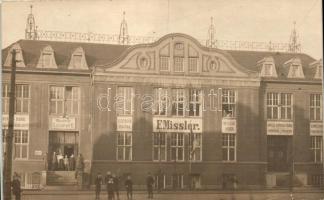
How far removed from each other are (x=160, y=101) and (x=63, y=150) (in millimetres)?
995

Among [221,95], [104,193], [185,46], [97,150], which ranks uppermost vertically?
[185,46]

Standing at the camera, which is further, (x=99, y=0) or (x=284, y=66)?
(x=284, y=66)

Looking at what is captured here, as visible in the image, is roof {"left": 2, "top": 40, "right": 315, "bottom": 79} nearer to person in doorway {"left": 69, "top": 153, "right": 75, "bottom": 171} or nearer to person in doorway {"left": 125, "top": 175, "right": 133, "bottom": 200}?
person in doorway {"left": 69, "top": 153, "right": 75, "bottom": 171}

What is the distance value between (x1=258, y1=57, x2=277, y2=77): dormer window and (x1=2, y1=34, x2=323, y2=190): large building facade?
0.02 m

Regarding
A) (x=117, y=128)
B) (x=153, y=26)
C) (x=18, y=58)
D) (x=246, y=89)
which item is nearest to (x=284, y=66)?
(x=246, y=89)

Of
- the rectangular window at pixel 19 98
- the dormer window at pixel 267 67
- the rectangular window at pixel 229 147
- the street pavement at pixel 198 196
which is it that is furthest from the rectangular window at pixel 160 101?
the rectangular window at pixel 19 98

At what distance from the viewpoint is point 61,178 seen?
5.52 metres

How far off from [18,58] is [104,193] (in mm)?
→ 1454

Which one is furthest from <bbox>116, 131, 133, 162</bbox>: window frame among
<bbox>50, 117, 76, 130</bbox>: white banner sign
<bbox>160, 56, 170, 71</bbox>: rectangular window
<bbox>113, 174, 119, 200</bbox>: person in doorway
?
<bbox>160, 56, 170, 71</bbox>: rectangular window

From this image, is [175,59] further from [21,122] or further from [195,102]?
[21,122]

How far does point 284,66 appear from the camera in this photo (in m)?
5.85

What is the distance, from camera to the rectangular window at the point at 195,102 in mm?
5625

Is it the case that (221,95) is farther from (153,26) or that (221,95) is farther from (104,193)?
(104,193)

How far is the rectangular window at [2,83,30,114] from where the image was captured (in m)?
5.43
